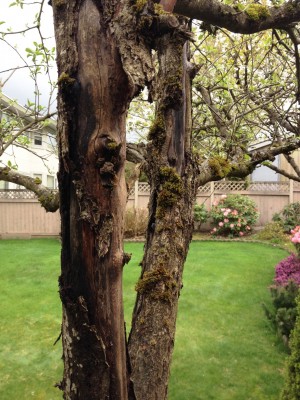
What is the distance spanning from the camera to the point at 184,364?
5.55 meters

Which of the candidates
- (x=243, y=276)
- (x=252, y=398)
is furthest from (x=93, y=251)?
(x=243, y=276)

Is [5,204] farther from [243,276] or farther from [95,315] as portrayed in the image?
[95,315]

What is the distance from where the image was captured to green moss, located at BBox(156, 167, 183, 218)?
223 centimetres

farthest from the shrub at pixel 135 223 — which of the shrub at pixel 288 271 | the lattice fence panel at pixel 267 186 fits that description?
the shrub at pixel 288 271

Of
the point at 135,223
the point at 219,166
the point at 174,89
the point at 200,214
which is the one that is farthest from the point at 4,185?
the point at 174,89

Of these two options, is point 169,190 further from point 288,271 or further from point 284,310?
point 288,271

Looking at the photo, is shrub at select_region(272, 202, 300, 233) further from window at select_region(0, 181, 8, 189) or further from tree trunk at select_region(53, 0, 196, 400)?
tree trunk at select_region(53, 0, 196, 400)

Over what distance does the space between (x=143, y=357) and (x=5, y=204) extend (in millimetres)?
15859

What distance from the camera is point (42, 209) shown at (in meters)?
16.5

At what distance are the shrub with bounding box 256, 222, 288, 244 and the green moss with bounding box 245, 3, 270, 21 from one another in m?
12.4

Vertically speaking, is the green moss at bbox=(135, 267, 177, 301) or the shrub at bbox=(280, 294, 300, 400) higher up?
the green moss at bbox=(135, 267, 177, 301)

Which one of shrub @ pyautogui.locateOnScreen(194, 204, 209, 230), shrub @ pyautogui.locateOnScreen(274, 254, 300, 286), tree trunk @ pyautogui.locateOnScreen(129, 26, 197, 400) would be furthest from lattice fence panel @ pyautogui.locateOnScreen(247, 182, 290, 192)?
tree trunk @ pyautogui.locateOnScreen(129, 26, 197, 400)

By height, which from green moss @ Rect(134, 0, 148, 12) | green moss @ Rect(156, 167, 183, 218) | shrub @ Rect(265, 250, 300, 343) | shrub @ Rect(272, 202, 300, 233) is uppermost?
green moss @ Rect(134, 0, 148, 12)

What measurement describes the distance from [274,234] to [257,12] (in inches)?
515
